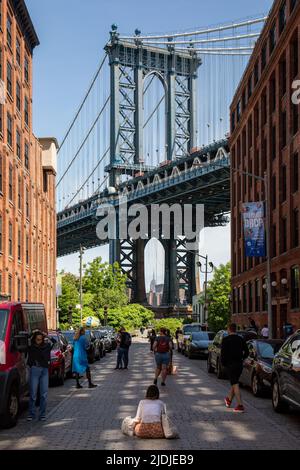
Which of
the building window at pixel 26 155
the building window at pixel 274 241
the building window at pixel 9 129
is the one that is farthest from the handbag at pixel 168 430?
the building window at pixel 26 155

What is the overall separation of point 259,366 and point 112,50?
99.5 m

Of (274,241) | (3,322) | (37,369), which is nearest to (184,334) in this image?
(274,241)

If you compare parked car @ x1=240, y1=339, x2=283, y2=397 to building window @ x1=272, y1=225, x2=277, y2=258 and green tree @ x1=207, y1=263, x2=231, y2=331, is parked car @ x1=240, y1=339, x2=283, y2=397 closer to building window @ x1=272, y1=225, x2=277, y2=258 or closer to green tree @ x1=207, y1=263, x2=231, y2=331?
building window @ x1=272, y1=225, x2=277, y2=258

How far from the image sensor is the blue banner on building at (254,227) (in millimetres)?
34688

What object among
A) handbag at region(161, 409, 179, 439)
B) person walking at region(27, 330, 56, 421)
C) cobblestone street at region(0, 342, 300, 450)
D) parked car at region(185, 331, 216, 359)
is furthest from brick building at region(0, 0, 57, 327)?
handbag at region(161, 409, 179, 439)

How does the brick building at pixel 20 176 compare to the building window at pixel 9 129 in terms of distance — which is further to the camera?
the building window at pixel 9 129

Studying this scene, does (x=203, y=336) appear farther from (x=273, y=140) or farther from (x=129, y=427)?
(x=129, y=427)

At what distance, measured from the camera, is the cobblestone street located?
35.8ft

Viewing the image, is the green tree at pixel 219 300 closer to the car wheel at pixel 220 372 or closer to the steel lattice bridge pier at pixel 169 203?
the steel lattice bridge pier at pixel 169 203

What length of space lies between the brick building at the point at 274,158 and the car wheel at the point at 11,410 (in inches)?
1079

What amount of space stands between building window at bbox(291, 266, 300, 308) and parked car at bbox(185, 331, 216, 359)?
484 centimetres

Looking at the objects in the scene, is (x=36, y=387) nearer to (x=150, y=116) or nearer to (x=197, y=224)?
(x=197, y=224)

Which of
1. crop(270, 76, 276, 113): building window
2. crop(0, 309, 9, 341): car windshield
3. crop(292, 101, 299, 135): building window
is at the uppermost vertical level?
crop(270, 76, 276, 113): building window
